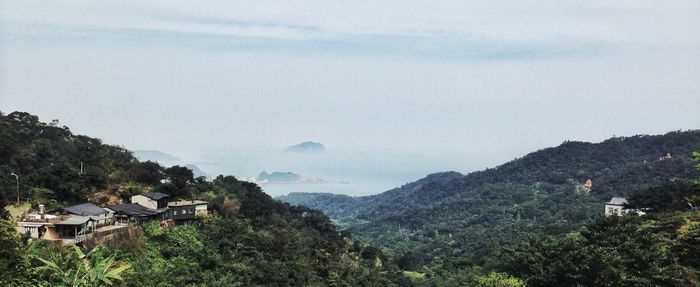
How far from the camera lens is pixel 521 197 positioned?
7638 centimetres

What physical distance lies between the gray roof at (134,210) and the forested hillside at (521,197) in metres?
21.2

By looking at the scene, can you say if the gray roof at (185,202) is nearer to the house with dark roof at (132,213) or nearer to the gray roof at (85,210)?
the house with dark roof at (132,213)

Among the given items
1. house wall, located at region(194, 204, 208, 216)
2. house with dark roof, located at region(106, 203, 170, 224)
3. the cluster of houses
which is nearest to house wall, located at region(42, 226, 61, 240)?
the cluster of houses

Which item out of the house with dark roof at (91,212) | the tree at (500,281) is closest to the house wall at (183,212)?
the house with dark roof at (91,212)

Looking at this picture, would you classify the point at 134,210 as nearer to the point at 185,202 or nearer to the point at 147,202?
the point at 147,202

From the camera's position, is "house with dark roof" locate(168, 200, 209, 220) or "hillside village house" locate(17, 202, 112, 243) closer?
"hillside village house" locate(17, 202, 112, 243)

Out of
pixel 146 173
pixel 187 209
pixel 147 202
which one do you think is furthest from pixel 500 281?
pixel 146 173

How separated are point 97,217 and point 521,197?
6473cm

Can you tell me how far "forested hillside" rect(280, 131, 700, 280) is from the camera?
53.9m

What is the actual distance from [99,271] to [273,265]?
1219 cm

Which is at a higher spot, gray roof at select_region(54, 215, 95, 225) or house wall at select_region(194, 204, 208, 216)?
gray roof at select_region(54, 215, 95, 225)

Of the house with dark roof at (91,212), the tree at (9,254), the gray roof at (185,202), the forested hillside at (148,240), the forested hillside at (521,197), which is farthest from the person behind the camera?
the forested hillside at (521,197)

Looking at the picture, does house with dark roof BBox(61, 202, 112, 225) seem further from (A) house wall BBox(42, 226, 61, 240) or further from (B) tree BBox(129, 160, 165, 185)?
(B) tree BBox(129, 160, 165, 185)

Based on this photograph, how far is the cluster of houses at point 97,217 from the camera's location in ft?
66.3
